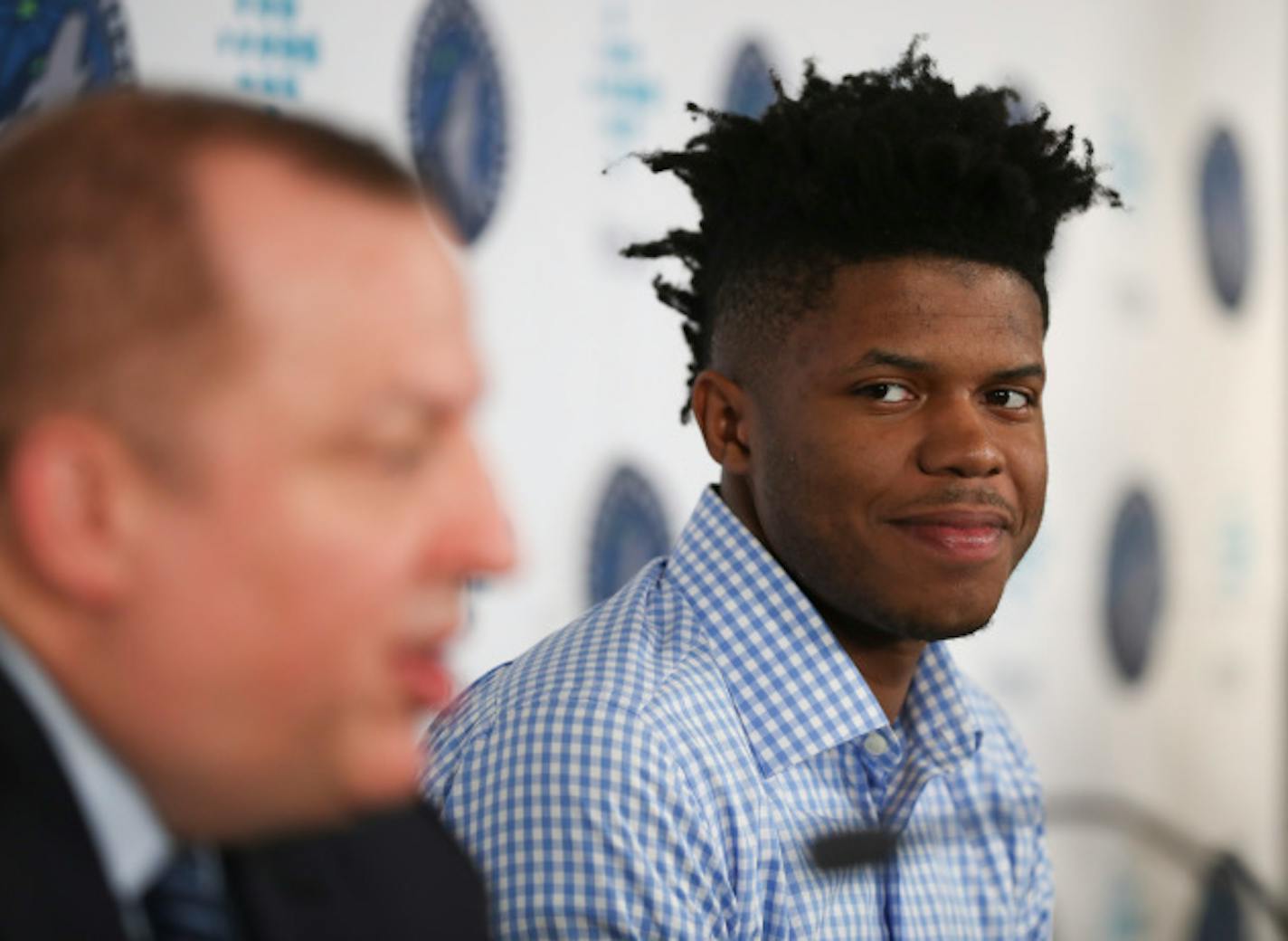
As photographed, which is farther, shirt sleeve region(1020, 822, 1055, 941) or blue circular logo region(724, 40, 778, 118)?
blue circular logo region(724, 40, 778, 118)

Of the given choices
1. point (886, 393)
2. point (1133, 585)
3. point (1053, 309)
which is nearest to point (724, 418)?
point (886, 393)

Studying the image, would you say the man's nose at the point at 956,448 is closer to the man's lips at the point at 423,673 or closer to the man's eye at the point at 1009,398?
the man's eye at the point at 1009,398

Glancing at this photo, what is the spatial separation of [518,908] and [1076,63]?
6.39 feet

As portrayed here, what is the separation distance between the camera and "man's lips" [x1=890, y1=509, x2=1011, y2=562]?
3.70 ft

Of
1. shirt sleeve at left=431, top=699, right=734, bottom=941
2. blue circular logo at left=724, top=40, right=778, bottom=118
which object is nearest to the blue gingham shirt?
shirt sleeve at left=431, top=699, right=734, bottom=941

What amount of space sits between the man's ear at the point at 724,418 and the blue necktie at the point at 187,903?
685 millimetres

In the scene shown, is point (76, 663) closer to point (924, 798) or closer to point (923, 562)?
point (923, 562)

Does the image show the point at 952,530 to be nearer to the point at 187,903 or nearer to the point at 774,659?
the point at 774,659

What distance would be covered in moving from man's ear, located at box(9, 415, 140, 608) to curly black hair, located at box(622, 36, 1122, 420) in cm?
75

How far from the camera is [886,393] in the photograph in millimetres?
1168

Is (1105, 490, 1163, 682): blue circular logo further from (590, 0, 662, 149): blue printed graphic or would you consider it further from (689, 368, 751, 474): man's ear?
(689, 368, 751, 474): man's ear

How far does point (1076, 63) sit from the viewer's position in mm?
2506

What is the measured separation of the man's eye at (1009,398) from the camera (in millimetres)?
1203

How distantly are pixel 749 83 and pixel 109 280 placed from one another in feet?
5.22
